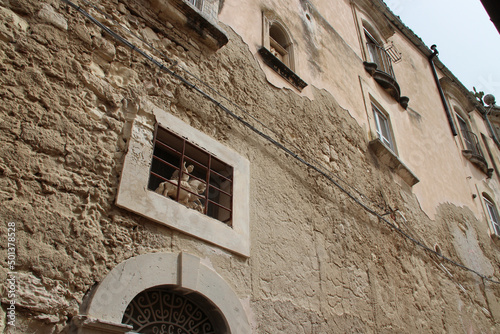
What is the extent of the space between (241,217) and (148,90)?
1.35 meters

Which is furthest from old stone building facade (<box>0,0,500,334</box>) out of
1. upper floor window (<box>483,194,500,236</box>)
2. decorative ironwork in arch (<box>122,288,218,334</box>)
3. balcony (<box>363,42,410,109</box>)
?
upper floor window (<box>483,194,500,236</box>)

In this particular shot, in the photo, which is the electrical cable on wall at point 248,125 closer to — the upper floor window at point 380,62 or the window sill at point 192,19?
the window sill at point 192,19

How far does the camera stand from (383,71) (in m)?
8.64

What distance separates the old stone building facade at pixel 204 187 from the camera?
106 inches

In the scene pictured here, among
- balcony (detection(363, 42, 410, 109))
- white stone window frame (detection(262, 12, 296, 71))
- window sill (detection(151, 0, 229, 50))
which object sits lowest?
window sill (detection(151, 0, 229, 50))

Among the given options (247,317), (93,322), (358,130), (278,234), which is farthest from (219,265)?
(358,130)

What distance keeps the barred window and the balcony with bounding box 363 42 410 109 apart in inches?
206

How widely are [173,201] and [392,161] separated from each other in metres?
4.57

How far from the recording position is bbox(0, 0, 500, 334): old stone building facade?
2691 millimetres

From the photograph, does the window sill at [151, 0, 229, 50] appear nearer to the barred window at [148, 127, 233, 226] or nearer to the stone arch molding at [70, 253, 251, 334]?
the barred window at [148, 127, 233, 226]

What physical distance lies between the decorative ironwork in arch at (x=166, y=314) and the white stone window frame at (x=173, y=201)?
49 cm

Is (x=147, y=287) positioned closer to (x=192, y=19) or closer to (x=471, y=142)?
(x=192, y=19)

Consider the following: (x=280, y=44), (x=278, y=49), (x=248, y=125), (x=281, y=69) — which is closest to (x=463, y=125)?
(x=280, y=44)

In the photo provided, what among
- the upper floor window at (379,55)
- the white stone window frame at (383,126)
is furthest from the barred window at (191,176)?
the upper floor window at (379,55)
